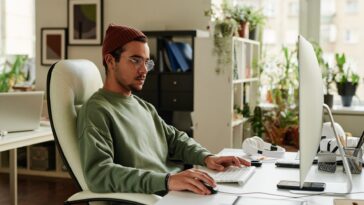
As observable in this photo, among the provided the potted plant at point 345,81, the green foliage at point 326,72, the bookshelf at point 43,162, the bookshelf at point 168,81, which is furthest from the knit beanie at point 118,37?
the bookshelf at point 43,162

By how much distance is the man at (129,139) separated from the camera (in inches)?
67.2

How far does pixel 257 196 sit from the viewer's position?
1572mm

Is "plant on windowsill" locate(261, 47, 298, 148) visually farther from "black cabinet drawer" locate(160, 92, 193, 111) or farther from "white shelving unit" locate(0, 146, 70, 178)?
"white shelving unit" locate(0, 146, 70, 178)

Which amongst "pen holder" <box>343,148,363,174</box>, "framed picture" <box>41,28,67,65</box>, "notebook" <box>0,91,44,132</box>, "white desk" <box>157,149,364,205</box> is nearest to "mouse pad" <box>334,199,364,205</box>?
"white desk" <box>157,149,364,205</box>

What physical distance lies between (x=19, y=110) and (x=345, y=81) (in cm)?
263

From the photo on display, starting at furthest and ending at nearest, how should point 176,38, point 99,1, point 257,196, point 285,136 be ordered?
point 99,1
point 176,38
point 285,136
point 257,196

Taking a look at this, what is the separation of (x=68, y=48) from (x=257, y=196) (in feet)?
12.3

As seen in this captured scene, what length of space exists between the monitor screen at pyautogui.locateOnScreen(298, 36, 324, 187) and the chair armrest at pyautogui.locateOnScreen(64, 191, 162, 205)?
0.55 m

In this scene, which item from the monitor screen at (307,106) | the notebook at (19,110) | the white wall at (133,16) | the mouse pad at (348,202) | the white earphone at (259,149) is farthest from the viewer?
the white wall at (133,16)

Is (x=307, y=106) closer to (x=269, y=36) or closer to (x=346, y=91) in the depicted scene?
(x=346, y=91)

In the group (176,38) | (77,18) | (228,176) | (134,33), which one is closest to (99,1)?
(77,18)

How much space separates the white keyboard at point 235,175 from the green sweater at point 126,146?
202mm

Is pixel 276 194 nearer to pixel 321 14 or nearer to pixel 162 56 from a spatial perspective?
pixel 162 56

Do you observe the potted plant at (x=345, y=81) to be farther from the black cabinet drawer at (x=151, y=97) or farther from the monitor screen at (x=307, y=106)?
the monitor screen at (x=307, y=106)
